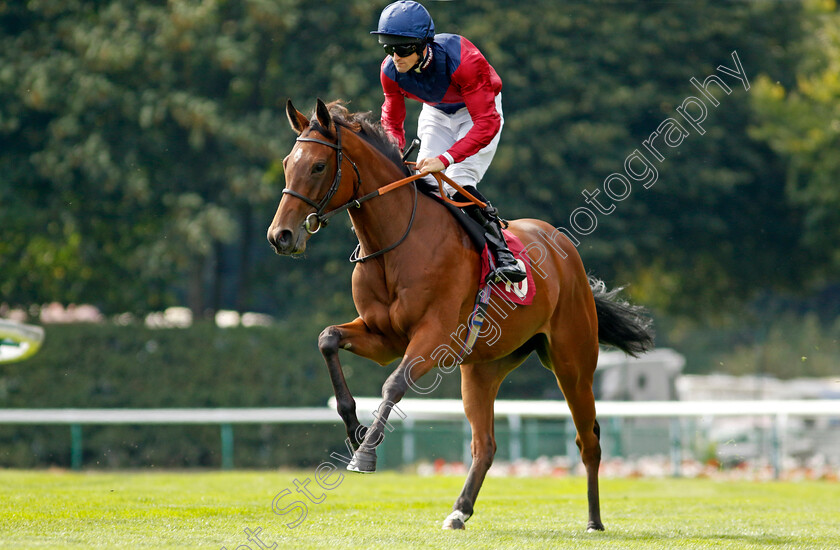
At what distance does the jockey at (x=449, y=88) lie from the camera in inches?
232

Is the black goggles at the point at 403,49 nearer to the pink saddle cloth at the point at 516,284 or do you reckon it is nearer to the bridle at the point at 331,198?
the bridle at the point at 331,198

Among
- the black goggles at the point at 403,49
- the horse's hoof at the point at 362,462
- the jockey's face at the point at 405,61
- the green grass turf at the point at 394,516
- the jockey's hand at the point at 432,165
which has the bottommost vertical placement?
the green grass turf at the point at 394,516

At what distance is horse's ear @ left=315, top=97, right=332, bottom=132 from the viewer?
5590 millimetres

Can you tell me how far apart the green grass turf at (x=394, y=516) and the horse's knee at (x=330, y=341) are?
99 cm

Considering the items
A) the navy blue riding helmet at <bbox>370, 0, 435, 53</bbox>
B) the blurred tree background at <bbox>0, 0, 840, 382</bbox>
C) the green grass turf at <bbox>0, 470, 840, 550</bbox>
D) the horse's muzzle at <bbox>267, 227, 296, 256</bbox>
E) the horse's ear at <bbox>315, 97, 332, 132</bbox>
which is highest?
the blurred tree background at <bbox>0, 0, 840, 382</bbox>

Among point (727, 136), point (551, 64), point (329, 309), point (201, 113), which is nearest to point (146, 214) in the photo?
point (201, 113)

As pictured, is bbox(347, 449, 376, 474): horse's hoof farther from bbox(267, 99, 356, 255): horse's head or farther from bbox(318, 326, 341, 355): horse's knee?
bbox(267, 99, 356, 255): horse's head

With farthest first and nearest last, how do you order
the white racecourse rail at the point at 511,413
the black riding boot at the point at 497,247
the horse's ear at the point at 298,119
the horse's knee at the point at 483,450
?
the white racecourse rail at the point at 511,413
the horse's knee at the point at 483,450
the black riding boot at the point at 497,247
the horse's ear at the point at 298,119

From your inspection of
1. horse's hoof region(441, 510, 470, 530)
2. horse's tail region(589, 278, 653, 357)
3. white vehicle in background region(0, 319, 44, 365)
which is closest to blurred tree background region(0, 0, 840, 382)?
white vehicle in background region(0, 319, 44, 365)

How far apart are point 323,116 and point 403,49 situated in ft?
2.19

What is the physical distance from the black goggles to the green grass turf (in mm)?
2709

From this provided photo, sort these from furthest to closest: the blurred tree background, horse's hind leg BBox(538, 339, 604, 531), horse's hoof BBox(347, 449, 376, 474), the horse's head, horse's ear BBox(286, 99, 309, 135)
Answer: the blurred tree background < horse's hind leg BBox(538, 339, 604, 531) < horse's ear BBox(286, 99, 309, 135) < the horse's head < horse's hoof BBox(347, 449, 376, 474)

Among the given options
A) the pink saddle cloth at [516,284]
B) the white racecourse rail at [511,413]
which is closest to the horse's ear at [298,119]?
the pink saddle cloth at [516,284]

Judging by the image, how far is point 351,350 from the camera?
5.66 m
